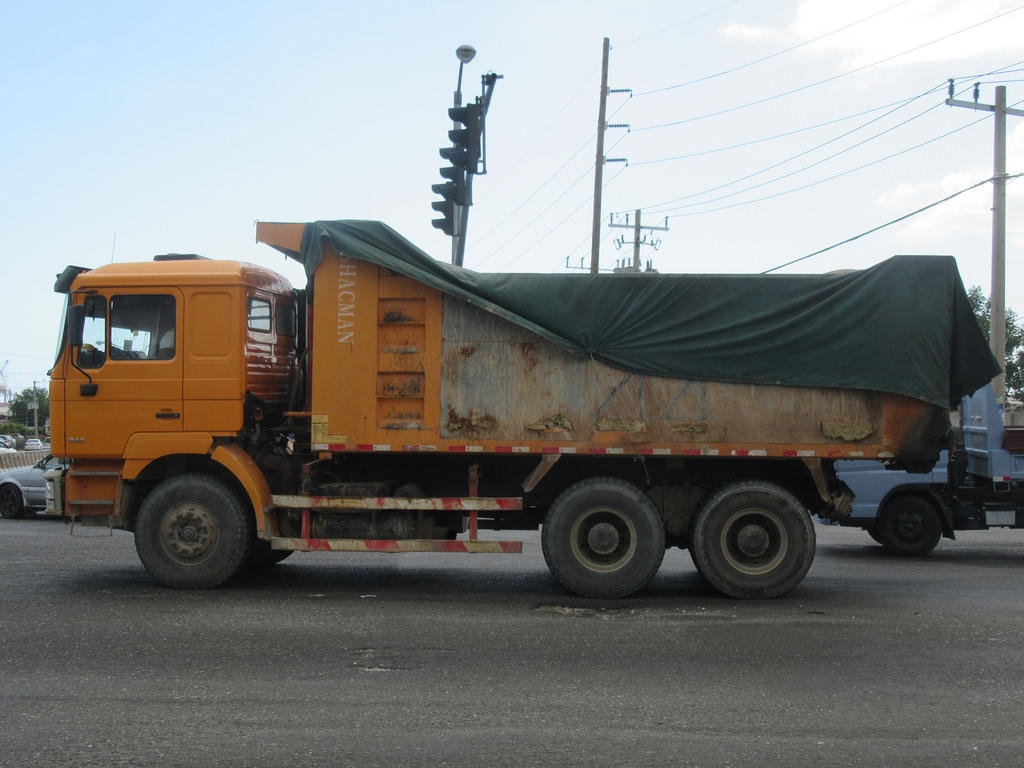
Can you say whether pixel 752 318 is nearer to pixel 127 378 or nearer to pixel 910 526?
pixel 910 526

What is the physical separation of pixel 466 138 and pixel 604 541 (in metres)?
5.87

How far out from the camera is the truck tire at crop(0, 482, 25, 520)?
1592cm

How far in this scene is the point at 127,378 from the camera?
28.2 ft

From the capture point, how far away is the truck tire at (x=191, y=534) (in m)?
8.46

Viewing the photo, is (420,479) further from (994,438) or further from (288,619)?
(994,438)

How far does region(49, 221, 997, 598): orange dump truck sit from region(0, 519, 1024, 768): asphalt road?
0.67 m

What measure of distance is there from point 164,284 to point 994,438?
397 inches

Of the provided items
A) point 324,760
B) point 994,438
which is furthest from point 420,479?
point 994,438

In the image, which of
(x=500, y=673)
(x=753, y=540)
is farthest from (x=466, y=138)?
(x=500, y=673)

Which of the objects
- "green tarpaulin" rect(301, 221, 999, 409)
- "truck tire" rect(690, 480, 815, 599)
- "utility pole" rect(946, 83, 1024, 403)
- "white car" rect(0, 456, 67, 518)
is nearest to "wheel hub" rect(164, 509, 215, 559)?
"green tarpaulin" rect(301, 221, 999, 409)

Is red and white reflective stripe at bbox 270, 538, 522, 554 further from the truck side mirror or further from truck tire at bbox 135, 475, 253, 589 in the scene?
the truck side mirror

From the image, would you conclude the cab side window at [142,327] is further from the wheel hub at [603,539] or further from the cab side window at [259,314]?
the wheel hub at [603,539]

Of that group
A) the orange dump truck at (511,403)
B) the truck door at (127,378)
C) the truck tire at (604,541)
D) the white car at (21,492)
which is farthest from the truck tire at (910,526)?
the white car at (21,492)

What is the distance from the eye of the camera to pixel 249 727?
4836 millimetres
